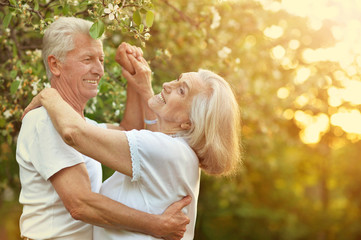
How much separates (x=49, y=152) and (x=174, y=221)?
2.42 ft

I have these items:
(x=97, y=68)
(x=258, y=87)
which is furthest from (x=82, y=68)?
(x=258, y=87)

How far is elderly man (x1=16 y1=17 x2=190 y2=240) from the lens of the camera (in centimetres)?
254

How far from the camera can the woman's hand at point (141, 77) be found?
341 cm

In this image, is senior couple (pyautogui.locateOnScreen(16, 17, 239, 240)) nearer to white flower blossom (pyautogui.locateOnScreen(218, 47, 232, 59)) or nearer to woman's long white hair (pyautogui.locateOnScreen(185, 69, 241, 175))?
woman's long white hair (pyautogui.locateOnScreen(185, 69, 241, 175))

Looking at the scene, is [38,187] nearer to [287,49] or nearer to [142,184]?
[142,184]

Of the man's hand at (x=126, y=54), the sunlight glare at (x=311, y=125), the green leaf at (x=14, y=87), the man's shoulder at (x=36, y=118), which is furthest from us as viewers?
the sunlight glare at (x=311, y=125)

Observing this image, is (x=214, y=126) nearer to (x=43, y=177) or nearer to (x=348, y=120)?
(x=43, y=177)

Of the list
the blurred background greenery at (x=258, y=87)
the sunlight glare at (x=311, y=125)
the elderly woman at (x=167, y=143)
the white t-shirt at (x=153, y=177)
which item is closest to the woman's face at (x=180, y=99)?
the elderly woman at (x=167, y=143)

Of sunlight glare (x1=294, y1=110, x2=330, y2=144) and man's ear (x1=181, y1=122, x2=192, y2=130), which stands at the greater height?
man's ear (x1=181, y1=122, x2=192, y2=130)

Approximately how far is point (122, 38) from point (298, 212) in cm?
792

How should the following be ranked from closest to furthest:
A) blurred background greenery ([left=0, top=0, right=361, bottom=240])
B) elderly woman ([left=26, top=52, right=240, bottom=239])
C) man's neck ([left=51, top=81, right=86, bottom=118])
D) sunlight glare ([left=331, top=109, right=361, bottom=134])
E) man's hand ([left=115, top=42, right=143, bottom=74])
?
elderly woman ([left=26, top=52, right=240, bottom=239]), man's neck ([left=51, top=81, right=86, bottom=118]), man's hand ([left=115, top=42, right=143, bottom=74]), blurred background greenery ([left=0, top=0, right=361, bottom=240]), sunlight glare ([left=331, top=109, right=361, bottom=134])

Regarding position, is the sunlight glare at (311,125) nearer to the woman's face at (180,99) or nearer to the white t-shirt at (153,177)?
the woman's face at (180,99)

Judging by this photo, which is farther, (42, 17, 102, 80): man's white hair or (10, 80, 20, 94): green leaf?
(10, 80, 20, 94): green leaf

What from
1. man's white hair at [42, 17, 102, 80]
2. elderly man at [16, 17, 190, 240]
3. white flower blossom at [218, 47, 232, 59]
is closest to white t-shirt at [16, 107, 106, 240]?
elderly man at [16, 17, 190, 240]
